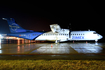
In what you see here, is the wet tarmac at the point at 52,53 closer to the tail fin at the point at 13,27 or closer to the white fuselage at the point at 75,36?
the white fuselage at the point at 75,36

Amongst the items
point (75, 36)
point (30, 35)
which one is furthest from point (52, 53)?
point (30, 35)

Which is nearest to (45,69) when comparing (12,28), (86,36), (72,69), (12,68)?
(72,69)

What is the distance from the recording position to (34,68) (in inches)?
212

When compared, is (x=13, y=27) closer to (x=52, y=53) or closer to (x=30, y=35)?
(x=30, y=35)

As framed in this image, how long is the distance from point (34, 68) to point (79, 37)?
1946cm

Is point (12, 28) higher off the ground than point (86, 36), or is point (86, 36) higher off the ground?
point (12, 28)

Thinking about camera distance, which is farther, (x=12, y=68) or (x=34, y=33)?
(x=34, y=33)

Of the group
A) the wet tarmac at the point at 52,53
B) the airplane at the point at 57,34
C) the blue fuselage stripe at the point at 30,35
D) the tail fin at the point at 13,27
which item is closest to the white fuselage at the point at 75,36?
the airplane at the point at 57,34

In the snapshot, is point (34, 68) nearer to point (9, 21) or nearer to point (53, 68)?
point (53, 68)

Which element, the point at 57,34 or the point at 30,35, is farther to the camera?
the point at 30,35

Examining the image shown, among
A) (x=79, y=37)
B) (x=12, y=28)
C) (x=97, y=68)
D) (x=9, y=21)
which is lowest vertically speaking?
(x=97, y=68)

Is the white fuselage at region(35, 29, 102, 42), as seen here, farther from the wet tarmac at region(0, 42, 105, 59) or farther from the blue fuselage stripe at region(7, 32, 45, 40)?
the wet tarmac at region(0, 42, 105, 59)

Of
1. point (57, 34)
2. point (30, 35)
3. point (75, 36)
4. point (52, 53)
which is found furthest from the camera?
point (30, 35)

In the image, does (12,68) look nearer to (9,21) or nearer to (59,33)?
(59,33)
